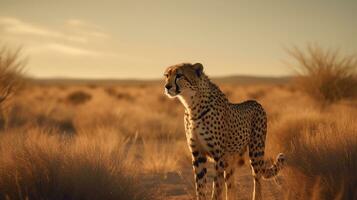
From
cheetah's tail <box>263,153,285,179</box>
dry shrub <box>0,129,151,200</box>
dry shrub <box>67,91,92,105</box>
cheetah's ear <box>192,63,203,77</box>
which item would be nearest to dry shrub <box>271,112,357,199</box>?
cheetah's tail <box>263,153,285,179</box>

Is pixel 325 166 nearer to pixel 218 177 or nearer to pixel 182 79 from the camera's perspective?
pixel 218 177

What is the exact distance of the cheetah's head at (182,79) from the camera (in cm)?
502

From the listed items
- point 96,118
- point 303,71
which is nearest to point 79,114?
point 96,118

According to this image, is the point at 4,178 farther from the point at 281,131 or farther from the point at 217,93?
the point at 281,131

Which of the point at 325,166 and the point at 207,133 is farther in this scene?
the point at 325,166

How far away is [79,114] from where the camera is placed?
51.8 feet

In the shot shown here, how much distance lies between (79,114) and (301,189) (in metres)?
11.1

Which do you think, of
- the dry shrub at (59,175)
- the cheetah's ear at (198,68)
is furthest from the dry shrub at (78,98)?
the cheetah's ear at (198,68)

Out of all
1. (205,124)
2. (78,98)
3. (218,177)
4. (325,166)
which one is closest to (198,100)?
(205,124)

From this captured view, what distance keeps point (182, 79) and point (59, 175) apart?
142 centimetres

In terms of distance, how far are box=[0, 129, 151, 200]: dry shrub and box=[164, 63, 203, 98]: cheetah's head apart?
1.02m

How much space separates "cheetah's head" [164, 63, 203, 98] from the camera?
5.02 metres

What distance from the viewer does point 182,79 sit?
507cm

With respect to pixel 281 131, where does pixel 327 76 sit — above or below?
above
